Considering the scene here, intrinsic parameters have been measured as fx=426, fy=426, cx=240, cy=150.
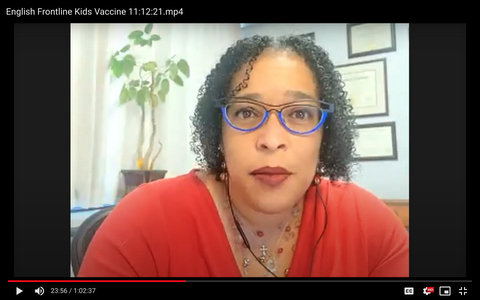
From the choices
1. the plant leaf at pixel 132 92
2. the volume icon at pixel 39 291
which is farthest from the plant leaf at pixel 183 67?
the volume icon at pixel 39 291

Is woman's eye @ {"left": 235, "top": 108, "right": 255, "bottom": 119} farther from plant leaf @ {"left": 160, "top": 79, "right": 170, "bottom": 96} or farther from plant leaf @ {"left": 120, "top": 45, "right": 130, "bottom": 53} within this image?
plant leaf @ {"left": 120, "top": 45, "right": 130, "bottom": 53}

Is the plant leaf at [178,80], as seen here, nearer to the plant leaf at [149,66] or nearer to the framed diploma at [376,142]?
the plant leaf at [149,66]

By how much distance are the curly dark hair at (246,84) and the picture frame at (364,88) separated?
2cm

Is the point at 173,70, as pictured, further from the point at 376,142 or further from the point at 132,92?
the point at 376,142

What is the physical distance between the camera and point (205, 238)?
890 mm

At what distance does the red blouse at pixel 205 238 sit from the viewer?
2.90 feet

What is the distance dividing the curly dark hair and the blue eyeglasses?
0.02m

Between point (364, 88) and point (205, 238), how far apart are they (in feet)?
1.51

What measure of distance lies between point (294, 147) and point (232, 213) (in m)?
0.20

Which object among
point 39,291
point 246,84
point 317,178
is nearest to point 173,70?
point 246,84

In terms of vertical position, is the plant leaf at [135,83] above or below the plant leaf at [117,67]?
below
